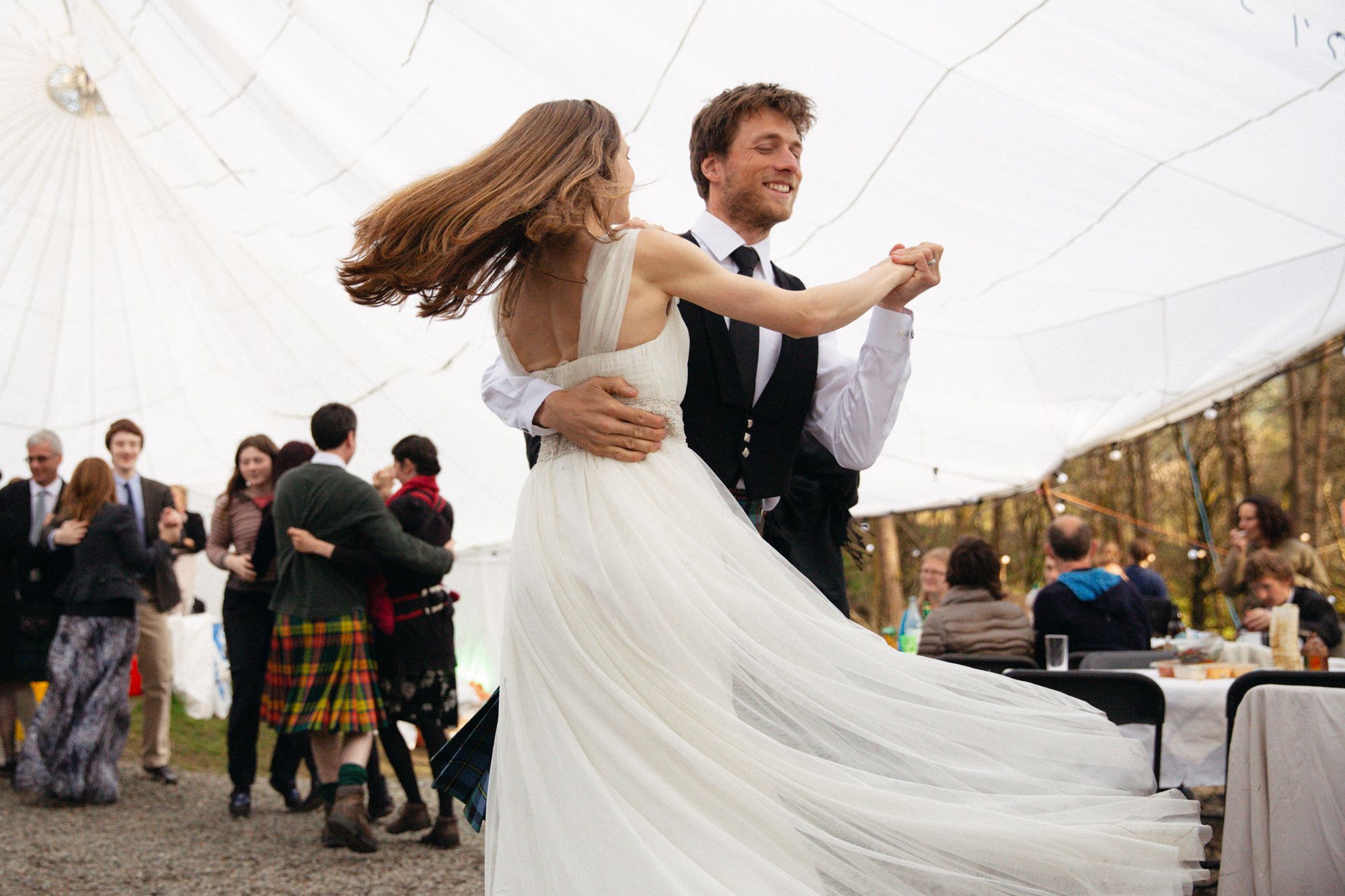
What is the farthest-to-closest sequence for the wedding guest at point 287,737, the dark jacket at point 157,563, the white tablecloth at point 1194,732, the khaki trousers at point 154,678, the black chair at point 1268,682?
the khaki trousers at point 154,678 < the dark jacket at point 157,563 < the wedding guest at point 287,737 < the white tablecloth at point 1194,732 < the black chair at point 1268,682

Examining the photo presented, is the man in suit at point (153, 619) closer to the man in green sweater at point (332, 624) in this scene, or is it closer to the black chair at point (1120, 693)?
the man in green sweater at point (332, 624)

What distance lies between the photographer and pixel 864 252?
20.7ft

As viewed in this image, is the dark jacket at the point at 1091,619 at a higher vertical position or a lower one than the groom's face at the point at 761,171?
lower

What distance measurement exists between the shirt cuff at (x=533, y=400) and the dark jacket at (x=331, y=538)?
294cm

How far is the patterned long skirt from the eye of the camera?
19.9 feet

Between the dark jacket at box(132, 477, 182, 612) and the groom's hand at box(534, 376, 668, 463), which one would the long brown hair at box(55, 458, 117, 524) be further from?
the groom's hand at box(534, 376, 668, 463)

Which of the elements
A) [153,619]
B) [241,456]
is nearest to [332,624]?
[241,456]

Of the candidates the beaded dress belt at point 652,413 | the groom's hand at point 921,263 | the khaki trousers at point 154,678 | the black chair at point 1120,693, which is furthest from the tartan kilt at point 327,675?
the groom's hand at point 921,263

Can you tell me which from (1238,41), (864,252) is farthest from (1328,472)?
(1238,41)

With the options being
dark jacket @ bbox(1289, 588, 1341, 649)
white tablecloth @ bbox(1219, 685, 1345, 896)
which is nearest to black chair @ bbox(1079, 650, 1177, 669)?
dark jacket @ bbox(1289, 588, 1341, 649)

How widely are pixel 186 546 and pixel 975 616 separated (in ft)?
16.7

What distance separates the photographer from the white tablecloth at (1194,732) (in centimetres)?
393

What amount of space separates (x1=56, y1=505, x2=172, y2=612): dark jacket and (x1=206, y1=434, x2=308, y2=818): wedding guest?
53 cm

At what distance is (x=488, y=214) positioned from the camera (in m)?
1.92
